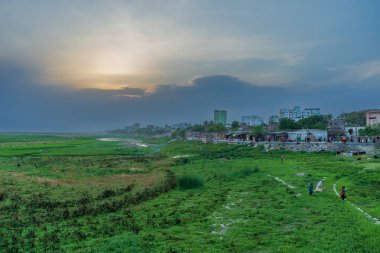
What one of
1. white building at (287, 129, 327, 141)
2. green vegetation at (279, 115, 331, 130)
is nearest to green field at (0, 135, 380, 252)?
white building at (287, 129, 327, 141)

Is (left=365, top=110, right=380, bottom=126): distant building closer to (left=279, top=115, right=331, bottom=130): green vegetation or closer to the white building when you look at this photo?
(left=279, top=115, right=331, bottom=130): green vegetation

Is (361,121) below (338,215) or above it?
above

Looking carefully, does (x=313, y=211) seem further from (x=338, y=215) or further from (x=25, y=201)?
(x=25, y=201)

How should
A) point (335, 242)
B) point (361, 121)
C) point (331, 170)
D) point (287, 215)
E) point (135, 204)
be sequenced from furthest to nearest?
1. point (361, 121)
2. point (331, 170)
3. point (135, 204)
4. point (287, 215)
5. point (335, 242)

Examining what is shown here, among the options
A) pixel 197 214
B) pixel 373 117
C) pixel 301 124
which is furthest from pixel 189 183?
pixel 301 124

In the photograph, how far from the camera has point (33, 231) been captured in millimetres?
20359

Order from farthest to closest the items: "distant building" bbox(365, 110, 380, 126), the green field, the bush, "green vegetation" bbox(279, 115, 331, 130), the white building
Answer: "green vegetation" bbox(279, 115, 331, 130)
"distant building" bbox(365, 110, 380, 126)
the white building
the bush
the green field

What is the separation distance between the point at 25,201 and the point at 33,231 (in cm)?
1012

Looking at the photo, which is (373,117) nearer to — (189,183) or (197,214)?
(189,183)

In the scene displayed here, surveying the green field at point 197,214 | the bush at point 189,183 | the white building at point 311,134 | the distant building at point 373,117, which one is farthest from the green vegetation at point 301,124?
the bush at point 189,183

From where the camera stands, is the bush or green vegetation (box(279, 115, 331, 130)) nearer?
the bush

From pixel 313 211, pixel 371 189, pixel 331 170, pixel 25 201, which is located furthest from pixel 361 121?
pixel 25 201

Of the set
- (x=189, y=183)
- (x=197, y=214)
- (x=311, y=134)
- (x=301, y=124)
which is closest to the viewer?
(x=197, y=214)

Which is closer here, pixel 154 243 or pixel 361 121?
pixel 154 243
